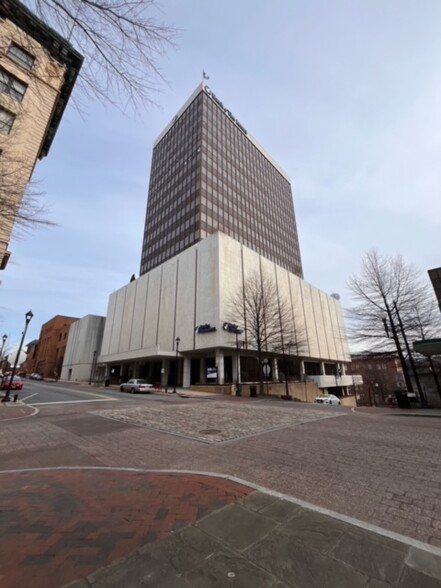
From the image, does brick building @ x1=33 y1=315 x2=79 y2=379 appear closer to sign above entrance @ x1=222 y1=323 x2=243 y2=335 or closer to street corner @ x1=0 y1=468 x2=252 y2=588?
sign above entrance @ x1=222 y1=323 x2=243 y2=335

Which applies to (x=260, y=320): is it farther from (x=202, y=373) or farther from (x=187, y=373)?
(x=187, y=373)

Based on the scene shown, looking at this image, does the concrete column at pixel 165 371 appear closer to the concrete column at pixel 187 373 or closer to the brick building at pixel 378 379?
the concrete column at pixel 187 373

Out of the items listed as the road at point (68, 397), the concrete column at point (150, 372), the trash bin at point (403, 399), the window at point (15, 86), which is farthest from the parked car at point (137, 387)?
the window at point (15, 86)

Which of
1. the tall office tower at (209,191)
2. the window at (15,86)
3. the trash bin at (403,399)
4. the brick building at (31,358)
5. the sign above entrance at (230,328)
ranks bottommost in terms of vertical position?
the trash bin at (403,399)

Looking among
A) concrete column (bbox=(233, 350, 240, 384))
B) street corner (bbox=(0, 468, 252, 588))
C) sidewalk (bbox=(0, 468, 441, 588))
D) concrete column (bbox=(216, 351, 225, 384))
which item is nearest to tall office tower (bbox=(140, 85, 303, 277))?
concrete column (bbox=(216, 351, 225, 384))

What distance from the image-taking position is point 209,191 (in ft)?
200

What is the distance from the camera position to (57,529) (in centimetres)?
299

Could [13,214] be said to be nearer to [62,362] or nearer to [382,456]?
[382,456]

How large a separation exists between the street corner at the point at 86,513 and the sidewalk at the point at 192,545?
14mm

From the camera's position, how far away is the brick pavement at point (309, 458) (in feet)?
A: 12.0

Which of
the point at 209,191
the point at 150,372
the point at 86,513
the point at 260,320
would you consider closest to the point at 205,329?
the point at 260,320

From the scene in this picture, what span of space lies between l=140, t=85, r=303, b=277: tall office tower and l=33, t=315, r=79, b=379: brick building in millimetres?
39319

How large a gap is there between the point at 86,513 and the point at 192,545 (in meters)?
1.61

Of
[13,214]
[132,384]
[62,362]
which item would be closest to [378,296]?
[13,214]
